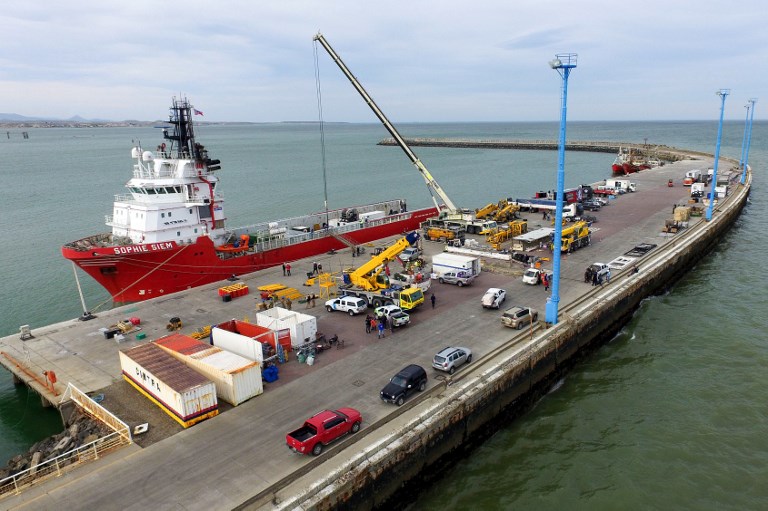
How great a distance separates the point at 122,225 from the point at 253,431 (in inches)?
1139

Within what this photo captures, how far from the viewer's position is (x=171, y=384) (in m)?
20.6

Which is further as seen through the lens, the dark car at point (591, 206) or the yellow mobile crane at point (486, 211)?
the dark car at point (591, 206)

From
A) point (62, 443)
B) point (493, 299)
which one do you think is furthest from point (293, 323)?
point (493, 299)

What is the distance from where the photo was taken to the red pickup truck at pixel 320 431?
57.8 feet

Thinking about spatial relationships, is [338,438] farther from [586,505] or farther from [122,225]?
[122,225]

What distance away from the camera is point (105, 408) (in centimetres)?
2142

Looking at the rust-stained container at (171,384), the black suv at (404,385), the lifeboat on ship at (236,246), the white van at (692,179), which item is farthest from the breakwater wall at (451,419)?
the white van at (692,179)

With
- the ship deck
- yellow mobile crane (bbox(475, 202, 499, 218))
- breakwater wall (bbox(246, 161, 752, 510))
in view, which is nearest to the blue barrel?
the ship deck

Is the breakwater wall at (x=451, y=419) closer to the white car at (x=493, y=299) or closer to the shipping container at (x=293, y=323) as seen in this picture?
the white car at (x=493, y=299)

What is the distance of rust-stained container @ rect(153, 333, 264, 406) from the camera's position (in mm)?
21469

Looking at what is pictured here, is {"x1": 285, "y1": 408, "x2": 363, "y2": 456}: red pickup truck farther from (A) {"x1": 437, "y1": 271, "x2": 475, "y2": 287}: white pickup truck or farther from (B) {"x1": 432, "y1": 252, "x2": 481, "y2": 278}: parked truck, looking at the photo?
(B) {"x1": 432, "y1": 252, "x2": 481, "y2": 278}: parked truck

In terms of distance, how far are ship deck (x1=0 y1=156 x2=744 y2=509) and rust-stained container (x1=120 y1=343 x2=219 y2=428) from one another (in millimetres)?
526

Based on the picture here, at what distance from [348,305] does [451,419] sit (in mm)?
13185

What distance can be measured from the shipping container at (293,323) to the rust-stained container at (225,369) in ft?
12.7
